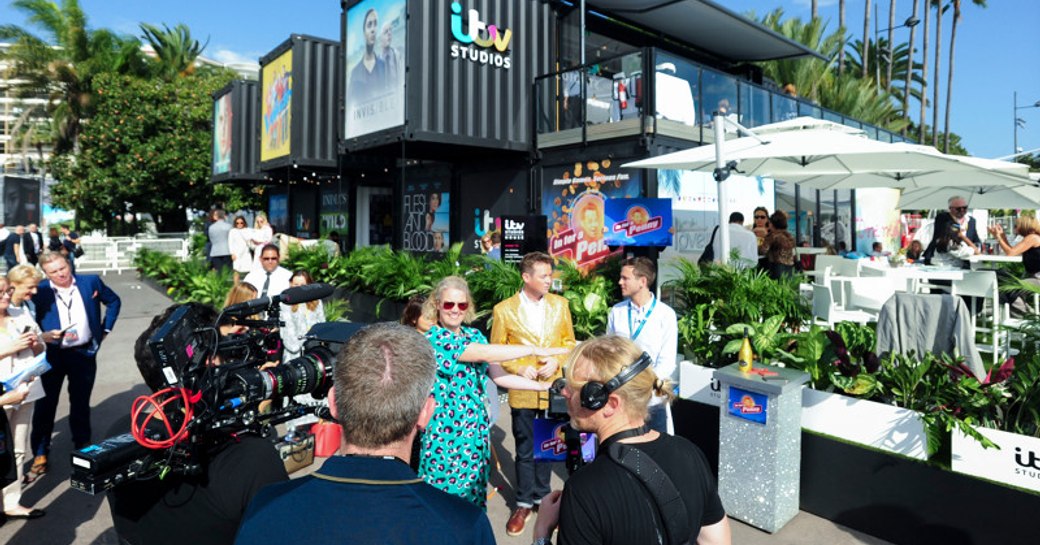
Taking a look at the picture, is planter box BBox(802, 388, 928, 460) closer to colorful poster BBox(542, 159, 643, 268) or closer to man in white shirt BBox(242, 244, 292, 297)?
man in white shirt BBox(242, 244, 292, 297)

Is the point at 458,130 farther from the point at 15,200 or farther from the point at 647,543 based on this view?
the point at 15,200

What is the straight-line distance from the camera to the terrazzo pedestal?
156 inches

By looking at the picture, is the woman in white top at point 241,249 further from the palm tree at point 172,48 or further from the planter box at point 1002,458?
the palm tree at point 172,48

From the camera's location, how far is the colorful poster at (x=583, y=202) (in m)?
10.6

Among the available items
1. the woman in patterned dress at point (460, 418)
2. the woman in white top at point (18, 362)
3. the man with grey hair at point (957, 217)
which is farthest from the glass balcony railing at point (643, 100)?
the woman in white top at point (18, 362)

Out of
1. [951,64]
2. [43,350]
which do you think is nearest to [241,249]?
[43,350]

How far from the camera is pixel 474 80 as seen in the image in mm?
11859

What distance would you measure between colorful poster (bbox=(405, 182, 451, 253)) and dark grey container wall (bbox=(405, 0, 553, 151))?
3091mm

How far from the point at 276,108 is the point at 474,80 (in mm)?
7266

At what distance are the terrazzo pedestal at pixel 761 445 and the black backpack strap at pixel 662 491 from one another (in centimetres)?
248

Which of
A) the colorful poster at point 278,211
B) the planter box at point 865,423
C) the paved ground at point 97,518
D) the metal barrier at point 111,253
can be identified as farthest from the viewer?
the metal barrier at point 111,253

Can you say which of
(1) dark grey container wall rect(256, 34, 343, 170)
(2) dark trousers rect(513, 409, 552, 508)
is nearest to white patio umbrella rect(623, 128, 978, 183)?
(2) dark trousers rect(513, 409, 552, 508)

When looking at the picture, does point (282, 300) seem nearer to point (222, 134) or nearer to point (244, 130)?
point (244, 130)

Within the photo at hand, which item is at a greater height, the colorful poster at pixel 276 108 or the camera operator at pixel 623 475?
the colorful poster at pixel 276 108
